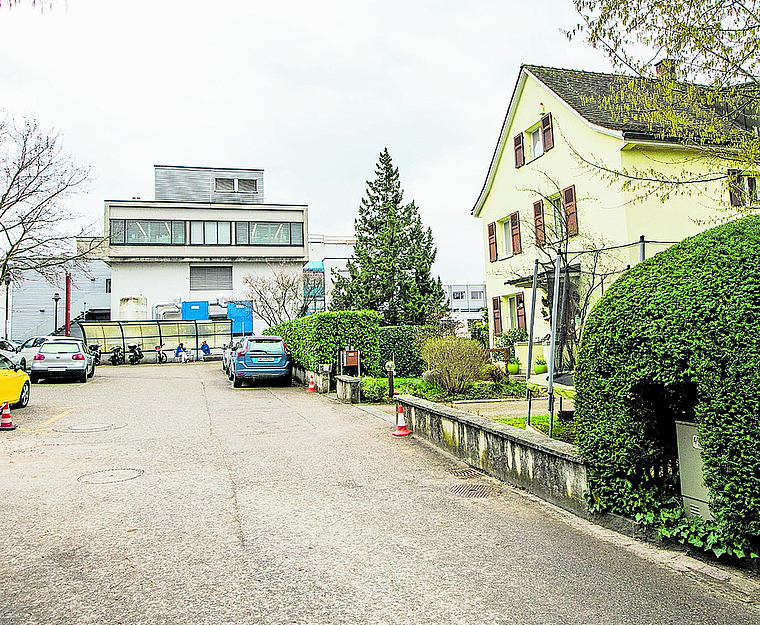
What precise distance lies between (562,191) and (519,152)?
3.83 metres

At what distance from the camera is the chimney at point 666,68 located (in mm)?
8906

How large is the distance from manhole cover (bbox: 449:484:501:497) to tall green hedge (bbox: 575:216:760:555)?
1.56 m

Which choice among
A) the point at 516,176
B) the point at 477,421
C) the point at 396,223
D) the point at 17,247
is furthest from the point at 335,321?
the point at 396,223

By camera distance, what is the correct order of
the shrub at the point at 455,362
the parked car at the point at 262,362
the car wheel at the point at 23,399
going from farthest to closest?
the parked car at the point at 262,362 < the shrub at the point at 455,362 < the car wheel at the point at 23,399

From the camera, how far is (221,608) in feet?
13.1

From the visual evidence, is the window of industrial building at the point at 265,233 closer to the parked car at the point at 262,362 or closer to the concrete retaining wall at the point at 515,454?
the parked car at the point at 262,362

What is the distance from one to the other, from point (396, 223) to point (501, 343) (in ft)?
54.4

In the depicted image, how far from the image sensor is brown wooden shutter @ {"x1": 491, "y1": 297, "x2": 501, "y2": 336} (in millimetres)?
27531

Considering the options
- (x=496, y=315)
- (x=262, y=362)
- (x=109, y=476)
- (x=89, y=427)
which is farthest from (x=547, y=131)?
(x=109, y=476)

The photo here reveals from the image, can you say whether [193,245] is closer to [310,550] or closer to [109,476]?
[109,476]

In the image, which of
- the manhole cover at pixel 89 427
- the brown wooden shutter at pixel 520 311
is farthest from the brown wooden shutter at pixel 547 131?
the manhole cover at pixel 89 427

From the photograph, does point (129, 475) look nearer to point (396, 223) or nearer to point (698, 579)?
point (698, 579)

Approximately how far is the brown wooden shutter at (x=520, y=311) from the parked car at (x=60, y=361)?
16.5 meters

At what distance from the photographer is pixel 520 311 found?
25.5 m
